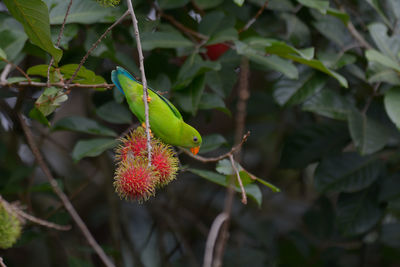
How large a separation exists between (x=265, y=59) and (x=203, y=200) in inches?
70.4

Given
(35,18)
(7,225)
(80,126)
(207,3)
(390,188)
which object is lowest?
(390,188)

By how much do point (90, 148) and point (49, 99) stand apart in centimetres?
28

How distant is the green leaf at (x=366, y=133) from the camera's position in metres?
1.80

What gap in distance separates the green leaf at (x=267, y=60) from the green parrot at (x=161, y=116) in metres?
0.50

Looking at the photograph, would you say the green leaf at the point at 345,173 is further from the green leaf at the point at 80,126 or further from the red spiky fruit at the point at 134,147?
the red spiky fruit at the point at 134,147

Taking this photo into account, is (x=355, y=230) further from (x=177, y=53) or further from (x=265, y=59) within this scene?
(x=177, y=53)

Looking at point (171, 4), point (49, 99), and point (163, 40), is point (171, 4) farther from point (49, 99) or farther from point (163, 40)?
point (49, 99)

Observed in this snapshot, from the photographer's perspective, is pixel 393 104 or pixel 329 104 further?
pixel 329 104

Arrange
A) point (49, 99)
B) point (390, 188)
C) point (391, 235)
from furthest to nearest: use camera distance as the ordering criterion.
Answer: point (391, 235) → point (390, 188) → point (49, 99)

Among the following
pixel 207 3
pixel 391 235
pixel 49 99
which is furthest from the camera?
pixel 391 235

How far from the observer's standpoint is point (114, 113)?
69.5 inches

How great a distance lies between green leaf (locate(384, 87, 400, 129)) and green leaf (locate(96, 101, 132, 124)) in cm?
91

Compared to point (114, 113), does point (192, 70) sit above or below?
above

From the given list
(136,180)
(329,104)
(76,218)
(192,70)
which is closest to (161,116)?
(136,180)
